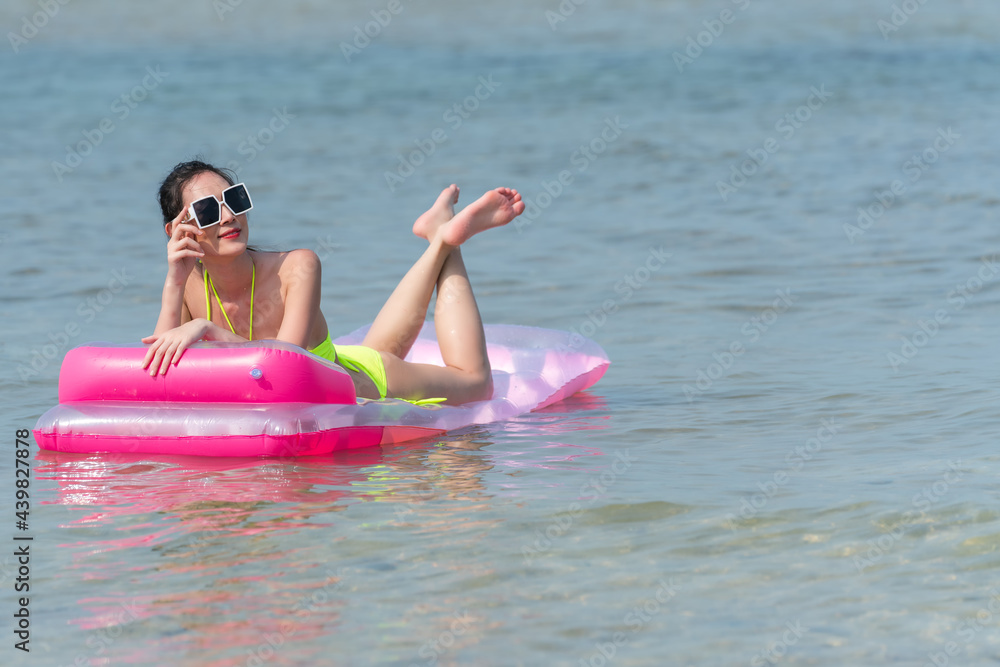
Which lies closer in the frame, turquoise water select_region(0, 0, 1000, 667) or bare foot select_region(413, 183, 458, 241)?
turquoise water select_region(0, 0, 1000, 667)

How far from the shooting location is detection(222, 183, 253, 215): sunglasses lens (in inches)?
172

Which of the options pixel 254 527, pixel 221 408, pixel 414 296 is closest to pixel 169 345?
pixel 221 408

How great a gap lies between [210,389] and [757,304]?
3.44 metres

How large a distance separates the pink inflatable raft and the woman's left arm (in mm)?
169

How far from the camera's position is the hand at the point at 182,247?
4410 millimetres

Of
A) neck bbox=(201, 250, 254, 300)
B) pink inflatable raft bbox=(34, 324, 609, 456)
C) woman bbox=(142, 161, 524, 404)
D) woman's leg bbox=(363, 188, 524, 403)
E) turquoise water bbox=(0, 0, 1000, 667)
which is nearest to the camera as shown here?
turquoise water bbox=(0, 0, 1000, 667)

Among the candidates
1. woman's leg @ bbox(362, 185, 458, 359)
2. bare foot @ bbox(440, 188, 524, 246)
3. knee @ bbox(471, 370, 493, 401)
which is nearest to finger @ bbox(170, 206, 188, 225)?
woman's leg @ bbox(362, 185, 458, 359)

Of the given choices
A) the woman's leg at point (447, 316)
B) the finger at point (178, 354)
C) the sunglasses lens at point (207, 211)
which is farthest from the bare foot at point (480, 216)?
the finger at point (178, 354)

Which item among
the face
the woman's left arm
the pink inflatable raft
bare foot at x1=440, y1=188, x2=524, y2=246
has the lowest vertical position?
the pink inflatable raft

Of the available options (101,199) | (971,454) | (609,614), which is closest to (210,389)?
(609,614)

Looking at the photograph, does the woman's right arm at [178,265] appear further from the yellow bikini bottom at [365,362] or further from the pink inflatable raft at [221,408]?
the yellow bikini bottom at [365,362]

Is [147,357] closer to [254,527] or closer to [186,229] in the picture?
[186,229]

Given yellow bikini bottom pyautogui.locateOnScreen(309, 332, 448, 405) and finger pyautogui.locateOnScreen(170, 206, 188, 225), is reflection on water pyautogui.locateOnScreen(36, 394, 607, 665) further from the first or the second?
finger pyautogui.locateOnScreen(170, 206, 188, 225)

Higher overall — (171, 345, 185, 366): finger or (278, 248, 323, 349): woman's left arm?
(278, 248, 323, 349): woman's left arm
